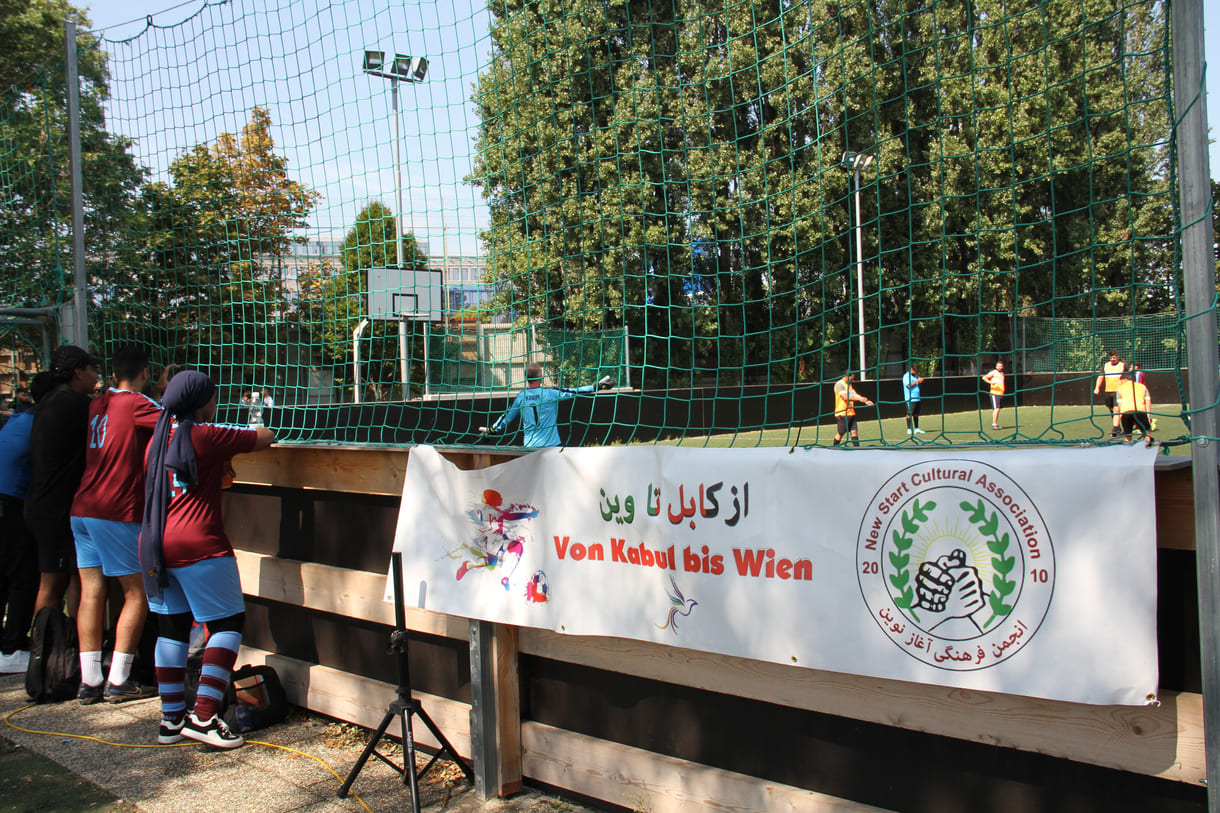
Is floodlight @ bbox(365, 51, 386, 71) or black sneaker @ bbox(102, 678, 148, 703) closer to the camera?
floodlight @ bbox(365, 51, 386, 71)

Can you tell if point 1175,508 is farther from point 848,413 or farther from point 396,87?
point 396,87

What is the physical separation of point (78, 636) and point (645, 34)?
464 cm

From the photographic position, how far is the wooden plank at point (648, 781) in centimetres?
288

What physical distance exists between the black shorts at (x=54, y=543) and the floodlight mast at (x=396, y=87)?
101 inches

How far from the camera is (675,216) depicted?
3939mm

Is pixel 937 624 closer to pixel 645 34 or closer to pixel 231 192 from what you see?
pixel 645 34

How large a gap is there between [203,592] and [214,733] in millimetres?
684

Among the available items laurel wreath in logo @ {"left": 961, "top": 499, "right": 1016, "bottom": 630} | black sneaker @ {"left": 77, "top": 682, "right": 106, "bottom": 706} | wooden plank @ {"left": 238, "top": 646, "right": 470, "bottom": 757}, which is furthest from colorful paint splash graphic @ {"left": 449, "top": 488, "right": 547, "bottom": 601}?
black sneaker @ {"left": 77, "top": 682, "right": 106, "bottom": 706}

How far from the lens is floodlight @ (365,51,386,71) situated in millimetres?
4312

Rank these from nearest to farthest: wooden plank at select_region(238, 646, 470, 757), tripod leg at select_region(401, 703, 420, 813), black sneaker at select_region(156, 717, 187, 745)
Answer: tripod leg at select_region(401, 703, 420, 813) < wooden plank at select_region(238, 646, 470, 757) < black sneaker at select_region(156, 717, 187, 745)

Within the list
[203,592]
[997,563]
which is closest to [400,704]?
[203,592]

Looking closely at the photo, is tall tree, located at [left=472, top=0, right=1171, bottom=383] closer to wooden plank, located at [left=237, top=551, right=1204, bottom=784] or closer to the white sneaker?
wooden plank, located at [left=237, top=551, right=1204, bottom=784]

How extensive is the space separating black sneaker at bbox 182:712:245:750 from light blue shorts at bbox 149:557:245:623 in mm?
487

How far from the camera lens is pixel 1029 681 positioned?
229 cm
